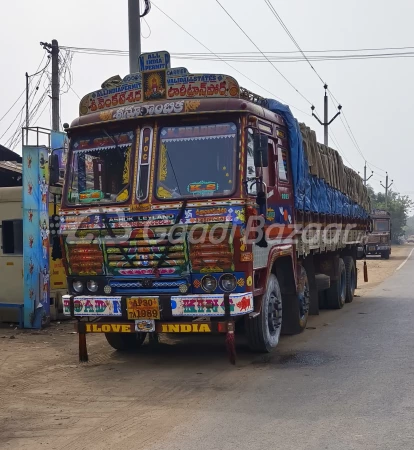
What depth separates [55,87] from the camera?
68.3 ft

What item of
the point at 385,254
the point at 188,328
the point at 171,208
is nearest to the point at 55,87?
the point at 171,208

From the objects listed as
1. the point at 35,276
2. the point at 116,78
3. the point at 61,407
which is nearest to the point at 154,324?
the point at 61,407

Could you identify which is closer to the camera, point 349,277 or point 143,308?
point 143,308

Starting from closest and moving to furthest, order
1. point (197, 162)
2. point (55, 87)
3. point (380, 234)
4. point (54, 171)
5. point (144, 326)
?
point (197, 162) → point (144, 326) → point (54, 171) → point (55, 87) → point (380, 234)

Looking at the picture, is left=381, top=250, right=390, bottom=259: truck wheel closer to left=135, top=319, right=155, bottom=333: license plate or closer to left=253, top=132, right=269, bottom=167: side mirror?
left=253, top=132, right=269, bottom=167: side mirror

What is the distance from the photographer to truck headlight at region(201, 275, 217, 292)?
7328mm

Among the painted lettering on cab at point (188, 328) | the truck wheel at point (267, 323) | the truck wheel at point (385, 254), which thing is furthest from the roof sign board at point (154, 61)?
the truck wheel at point (385, 254)

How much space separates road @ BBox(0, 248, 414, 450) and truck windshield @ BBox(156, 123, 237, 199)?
83.8 inches

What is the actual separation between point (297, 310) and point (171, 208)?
3528 millimetres

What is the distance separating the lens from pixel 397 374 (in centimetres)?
717

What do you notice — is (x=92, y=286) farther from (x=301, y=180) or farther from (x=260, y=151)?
(x=301, y=180)

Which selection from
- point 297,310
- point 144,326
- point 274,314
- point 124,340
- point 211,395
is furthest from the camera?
point 297,310

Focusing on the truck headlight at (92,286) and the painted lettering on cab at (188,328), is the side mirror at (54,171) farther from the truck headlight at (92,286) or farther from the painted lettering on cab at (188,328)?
the painted lettering on cab at (188,328)

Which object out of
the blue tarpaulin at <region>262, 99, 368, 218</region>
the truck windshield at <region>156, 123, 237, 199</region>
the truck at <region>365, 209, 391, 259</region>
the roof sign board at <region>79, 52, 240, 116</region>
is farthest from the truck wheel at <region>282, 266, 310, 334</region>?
the truck at <region>365, 209, 391, 259</region>
